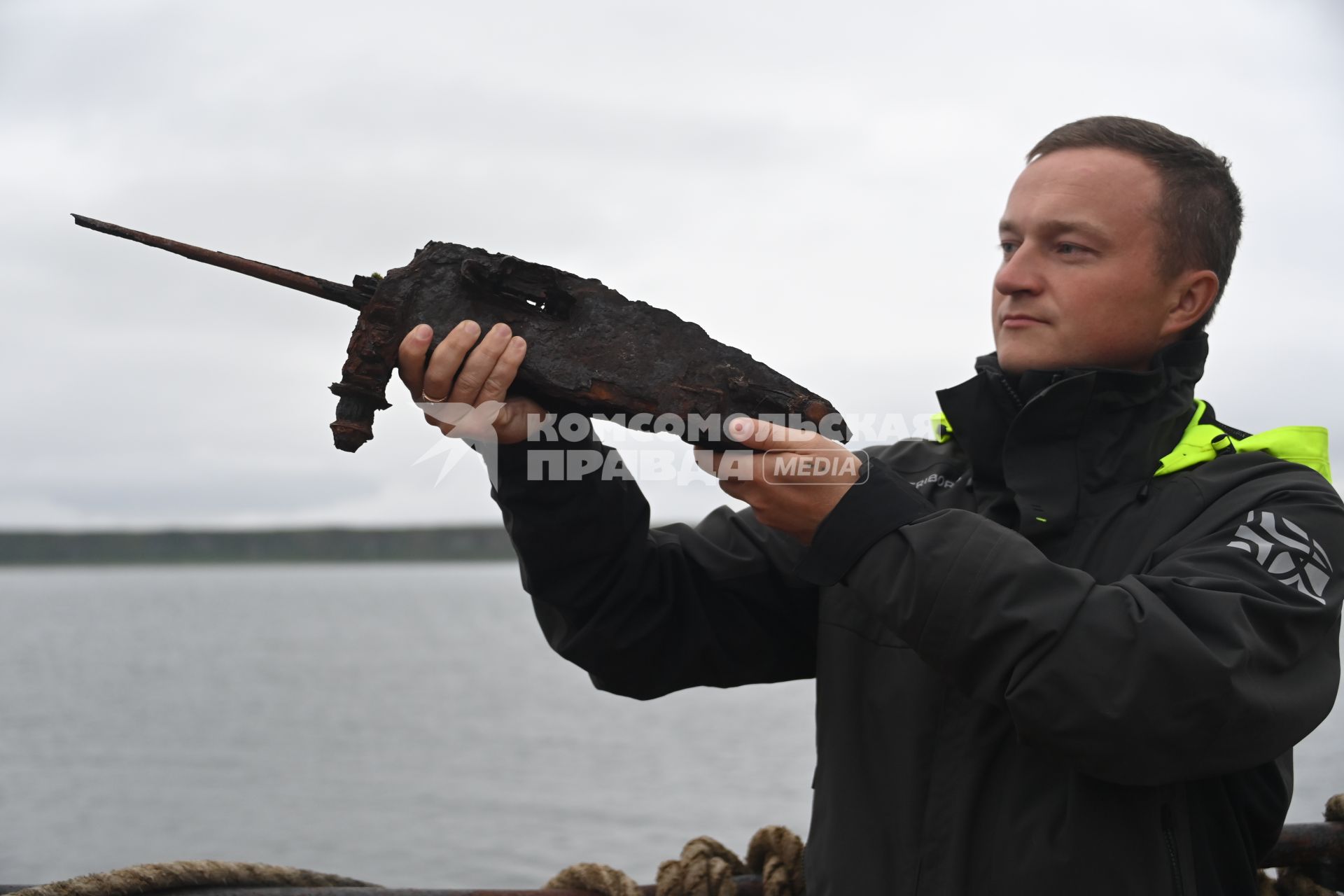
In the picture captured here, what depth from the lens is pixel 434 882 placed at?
54.4 ft

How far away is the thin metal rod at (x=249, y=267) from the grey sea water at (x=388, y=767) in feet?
50.1

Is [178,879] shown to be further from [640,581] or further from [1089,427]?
[1089,427]

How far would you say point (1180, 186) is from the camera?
8.84 ft

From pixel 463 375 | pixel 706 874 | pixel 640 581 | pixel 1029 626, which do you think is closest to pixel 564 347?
pixel 463 375

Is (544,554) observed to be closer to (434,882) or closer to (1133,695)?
(1133,695)

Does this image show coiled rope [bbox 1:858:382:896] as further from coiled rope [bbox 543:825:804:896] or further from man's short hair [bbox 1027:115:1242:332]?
man's short hair [bbox 1027:115:1242:332]

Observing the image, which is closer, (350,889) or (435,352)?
(435,352)

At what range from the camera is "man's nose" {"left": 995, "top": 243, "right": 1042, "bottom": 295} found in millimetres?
2695

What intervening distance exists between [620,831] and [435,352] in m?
18.1

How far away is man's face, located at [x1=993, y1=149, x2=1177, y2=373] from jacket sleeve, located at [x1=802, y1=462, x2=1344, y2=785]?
62 centimetres

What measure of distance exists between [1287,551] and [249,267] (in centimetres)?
240

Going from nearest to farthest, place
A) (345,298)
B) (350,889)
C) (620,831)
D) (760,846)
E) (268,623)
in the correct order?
(345,298) → (350,889) → (760,846) → (620,831) → (268,623)

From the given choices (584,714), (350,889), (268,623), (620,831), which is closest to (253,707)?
(584,714)
